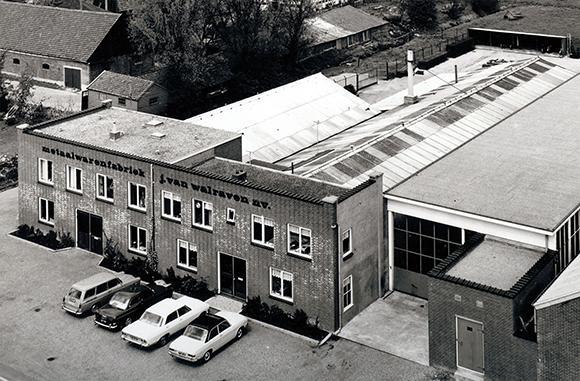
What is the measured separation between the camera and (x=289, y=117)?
67.1m

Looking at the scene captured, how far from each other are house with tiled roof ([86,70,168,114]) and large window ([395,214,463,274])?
110ft

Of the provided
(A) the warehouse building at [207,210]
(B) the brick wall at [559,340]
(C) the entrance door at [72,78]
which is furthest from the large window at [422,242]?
(C) the entrance door at [72,78]

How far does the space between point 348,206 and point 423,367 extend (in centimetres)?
853

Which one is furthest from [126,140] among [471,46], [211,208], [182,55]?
[471,46]

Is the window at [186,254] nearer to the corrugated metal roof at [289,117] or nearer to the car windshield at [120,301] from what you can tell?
the car windshield at [120,301]

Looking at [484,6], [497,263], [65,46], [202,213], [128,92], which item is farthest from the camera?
[484,6]

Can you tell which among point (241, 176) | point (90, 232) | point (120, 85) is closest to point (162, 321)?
point (241, 176)

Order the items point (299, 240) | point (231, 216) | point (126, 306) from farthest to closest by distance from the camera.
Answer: point (231, 216) < point (126, 306) < point (299, 240)

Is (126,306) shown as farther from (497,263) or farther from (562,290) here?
(562,290)

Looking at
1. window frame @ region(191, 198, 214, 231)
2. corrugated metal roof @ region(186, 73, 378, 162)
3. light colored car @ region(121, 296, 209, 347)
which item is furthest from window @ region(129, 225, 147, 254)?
corrugated metal roof @ region(186, 73, 378, 162)

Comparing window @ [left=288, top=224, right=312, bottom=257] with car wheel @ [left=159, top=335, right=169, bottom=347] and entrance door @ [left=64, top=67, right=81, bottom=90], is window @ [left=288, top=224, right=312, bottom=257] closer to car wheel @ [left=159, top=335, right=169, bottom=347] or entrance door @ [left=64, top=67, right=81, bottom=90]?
car wheel @ [left=159, top=335, right=169, bottom=347]

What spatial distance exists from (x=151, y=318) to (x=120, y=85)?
36.4 metres

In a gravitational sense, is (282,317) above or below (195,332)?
below

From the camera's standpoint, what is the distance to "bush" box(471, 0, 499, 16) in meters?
122
